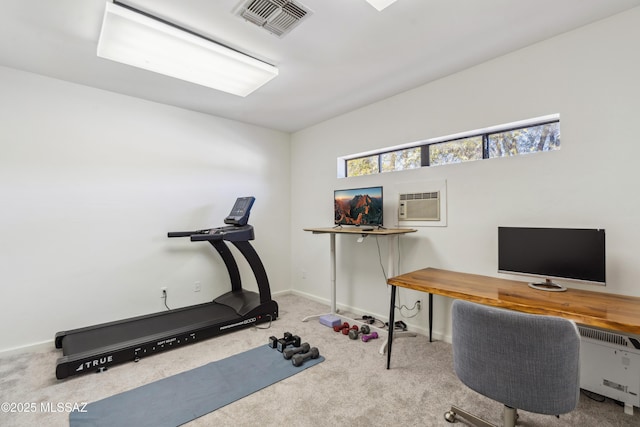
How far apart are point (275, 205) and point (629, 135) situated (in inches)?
160

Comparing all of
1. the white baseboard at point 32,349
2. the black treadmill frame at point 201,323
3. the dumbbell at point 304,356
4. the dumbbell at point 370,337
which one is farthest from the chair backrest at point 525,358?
the white baseboard at point 32,349

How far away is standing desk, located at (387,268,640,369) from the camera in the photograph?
4.93ft

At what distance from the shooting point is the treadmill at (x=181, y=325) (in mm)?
2443

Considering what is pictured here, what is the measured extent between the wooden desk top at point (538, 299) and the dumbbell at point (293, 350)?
1.06 metres

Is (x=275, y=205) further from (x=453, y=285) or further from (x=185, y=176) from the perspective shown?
(x=453, y=285)

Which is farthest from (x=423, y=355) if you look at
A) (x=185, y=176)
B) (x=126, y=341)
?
(x=185, y=176)

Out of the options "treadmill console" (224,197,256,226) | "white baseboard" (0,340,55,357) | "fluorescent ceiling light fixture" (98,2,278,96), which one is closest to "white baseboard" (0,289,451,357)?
"white baseboard" (0,340,55,357)

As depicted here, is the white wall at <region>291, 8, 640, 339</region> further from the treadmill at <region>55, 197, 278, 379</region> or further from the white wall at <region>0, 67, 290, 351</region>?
the white wall at <region>0, 67, 290, 351</region>

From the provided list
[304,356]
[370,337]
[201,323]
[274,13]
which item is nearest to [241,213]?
[201,323]

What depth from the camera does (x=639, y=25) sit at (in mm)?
1975

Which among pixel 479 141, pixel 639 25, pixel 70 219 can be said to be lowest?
pixel 70 219

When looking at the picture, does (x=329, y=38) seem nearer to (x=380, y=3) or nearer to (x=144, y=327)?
(x=380, y=3)

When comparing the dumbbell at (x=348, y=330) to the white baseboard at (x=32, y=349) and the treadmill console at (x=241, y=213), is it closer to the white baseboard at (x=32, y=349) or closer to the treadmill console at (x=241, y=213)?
the treadmill console at (x=241, y=213)

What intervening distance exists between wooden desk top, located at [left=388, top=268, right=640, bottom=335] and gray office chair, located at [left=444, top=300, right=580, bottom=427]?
17.1 inches
